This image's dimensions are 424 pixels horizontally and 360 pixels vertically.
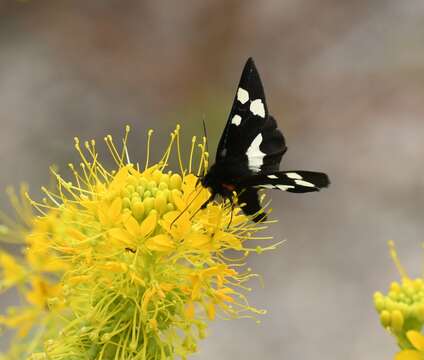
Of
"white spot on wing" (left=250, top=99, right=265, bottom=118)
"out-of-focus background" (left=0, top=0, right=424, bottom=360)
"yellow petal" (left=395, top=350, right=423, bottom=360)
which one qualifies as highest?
"out-of-focus background" (left=0, top=0, right=424, bottom=360)

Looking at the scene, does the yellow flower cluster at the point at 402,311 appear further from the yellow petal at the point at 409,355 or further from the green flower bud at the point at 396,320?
the yellow petal at the point at 409,355

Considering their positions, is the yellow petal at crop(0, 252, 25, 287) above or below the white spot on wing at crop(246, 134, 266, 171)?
below

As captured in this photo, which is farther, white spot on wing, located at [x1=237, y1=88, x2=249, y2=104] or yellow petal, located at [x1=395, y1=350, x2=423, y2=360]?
white spot on wing, located at [x1=237, y1=88, x2=249, y2=104]

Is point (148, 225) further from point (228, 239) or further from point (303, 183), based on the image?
point (303, 183)

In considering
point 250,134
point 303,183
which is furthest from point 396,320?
point 250,134

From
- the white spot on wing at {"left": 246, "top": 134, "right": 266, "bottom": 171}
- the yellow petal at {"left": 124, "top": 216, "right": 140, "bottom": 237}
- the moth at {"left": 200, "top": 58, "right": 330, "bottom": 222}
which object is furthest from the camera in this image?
A: the white spot on wing at {"left": 246, "top": 134, "right": 266, "bottom": 171}

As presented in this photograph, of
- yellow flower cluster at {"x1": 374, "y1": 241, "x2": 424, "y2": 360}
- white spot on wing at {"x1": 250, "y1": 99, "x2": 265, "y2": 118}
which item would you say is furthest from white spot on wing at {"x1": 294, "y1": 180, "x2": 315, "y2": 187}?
yellow flower cluster at {"x1": 374, "y1": 241, "x2": 424, "y2": 360}

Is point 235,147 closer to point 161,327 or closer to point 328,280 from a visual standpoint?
point 161,327

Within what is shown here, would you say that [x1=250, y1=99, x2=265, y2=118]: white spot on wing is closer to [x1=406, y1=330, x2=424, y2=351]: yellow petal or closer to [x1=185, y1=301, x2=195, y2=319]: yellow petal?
[x1=185, y1=301, x2=195, y2=319]: yellow petal
